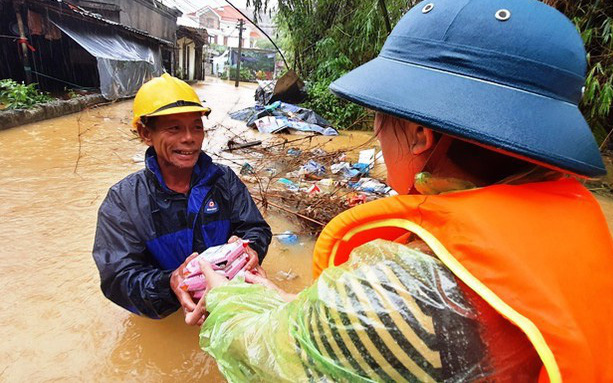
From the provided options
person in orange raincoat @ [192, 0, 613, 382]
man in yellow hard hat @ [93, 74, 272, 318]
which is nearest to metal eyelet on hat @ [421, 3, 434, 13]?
person in orange raincoat @ [192, 0, 613, 382]

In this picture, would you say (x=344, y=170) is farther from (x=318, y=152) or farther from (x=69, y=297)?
(x=69, y=297)

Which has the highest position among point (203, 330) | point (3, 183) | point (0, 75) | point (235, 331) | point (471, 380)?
point (471, 380)

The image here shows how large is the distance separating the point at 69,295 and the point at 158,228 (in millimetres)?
1216

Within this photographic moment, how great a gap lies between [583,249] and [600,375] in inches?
8.9

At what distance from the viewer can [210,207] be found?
212 cm

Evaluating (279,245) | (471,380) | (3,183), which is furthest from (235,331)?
(3,183)

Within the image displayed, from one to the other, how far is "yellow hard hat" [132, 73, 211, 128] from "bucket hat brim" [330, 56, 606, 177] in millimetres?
1572

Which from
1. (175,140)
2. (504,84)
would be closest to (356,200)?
(175,140)

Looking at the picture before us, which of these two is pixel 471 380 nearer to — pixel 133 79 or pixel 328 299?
pixel 328 299

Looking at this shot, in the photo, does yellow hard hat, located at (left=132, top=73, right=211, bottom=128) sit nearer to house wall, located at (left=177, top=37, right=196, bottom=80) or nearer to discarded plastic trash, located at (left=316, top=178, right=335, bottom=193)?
discarded plastic trash, located at (left=316, top=178, right=335, bottom=193)

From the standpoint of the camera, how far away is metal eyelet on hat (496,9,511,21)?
2.23 ft

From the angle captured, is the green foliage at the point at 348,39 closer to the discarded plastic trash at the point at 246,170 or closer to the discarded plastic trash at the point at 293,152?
the discarded plastic trash at the point at 293,152

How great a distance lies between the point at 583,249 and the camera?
640 millimetres

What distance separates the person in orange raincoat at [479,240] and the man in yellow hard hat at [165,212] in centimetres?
116
